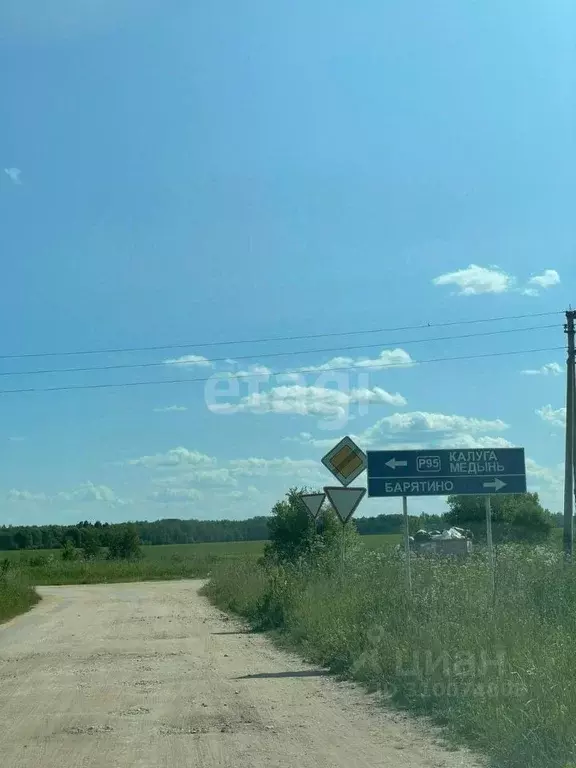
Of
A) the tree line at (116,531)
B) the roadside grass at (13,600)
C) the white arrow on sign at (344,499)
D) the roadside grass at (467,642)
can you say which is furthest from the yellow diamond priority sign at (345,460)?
the tree line at (116,531)

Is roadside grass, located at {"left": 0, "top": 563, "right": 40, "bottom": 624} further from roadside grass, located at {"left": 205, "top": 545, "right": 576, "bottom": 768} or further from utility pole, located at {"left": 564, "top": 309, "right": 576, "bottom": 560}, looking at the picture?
utility pole, located at {"left": 564, "top": 309, "right": 576, "bottom": 560}

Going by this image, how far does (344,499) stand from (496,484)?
5053 mm

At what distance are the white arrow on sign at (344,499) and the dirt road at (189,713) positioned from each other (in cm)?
304

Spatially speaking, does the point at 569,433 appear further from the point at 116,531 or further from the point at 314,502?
the point at 116,531

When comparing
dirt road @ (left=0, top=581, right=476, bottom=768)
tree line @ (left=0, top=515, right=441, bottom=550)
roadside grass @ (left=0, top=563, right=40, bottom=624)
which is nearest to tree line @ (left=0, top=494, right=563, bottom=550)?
tree line @ (left=0, top=515, right=441, bottom=550)

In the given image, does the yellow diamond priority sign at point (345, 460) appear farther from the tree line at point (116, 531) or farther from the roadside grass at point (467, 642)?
the tree line at point (116, 531)

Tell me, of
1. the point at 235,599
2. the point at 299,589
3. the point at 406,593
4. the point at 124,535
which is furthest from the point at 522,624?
the point at 124,535

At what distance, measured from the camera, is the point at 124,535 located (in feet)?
362

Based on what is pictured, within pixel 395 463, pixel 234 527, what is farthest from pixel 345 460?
pixel 234 527

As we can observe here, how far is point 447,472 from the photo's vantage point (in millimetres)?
15258

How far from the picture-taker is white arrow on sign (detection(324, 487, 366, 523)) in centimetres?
1944

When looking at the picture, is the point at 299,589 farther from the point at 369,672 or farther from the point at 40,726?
the point at 40,726

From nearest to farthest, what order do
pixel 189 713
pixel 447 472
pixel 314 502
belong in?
1. pixel 189 713
2. pixel 447 472
3. pixel 314 502

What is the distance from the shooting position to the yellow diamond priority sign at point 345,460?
19328 mm
